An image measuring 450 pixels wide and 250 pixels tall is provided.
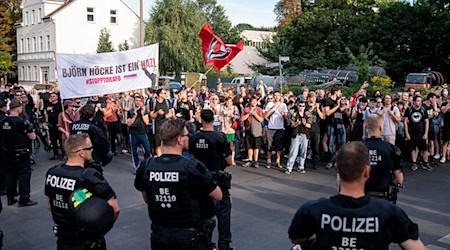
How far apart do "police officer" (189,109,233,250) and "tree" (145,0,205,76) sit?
38554 mm

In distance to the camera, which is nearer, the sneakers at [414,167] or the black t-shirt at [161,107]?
the black t-shirt at [161,107]

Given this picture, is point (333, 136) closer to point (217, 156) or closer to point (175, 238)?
point (217, 156)

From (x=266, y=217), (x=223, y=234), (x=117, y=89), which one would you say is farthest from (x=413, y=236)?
(x=117, y=89)

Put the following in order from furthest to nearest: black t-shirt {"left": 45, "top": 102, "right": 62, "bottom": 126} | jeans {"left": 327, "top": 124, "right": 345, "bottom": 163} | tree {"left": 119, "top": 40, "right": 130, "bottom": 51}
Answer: tree {"left": 119, "top": 40, "right": 130, "bottom": 51} < black t-shirt {"left": 45, "top": 102, "right": 62, "bottom": 126} < jeans {"left": 327, "top": 124, "right": 345, "bottom": 163}

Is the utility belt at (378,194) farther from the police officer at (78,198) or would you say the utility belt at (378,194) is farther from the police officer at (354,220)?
the police officer at (78,198)

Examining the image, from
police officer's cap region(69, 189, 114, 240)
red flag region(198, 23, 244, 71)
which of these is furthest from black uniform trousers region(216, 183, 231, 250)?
red flag region(198, 23, 244, 71)

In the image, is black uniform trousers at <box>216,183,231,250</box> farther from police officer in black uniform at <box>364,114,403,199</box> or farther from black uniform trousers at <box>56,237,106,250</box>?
black uniform trousers at <box>56,237,106,250</box>

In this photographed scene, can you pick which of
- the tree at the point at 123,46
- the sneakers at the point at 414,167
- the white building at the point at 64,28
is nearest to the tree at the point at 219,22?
the white building at the point at 64,28

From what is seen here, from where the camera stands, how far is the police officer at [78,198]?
337 centimetres

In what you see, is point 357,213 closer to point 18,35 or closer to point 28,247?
point 28,247

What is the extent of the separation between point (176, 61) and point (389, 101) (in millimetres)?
35310

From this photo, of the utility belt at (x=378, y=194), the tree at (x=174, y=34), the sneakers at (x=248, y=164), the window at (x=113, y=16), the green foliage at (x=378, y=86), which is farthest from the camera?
the window at (x=113, y=16)

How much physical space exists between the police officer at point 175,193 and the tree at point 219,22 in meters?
60.4

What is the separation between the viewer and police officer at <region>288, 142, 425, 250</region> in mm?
2541
